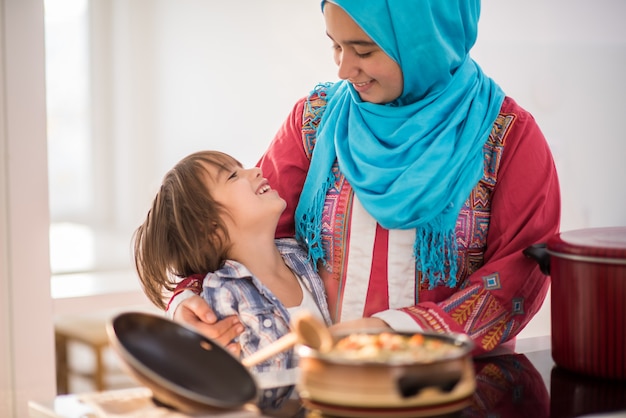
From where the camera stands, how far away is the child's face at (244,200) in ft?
5.90

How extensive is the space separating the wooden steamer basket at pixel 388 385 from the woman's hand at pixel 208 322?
58 centimetres

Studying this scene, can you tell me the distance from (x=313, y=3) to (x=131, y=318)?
2821mm

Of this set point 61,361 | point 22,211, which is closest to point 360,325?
point 22,211

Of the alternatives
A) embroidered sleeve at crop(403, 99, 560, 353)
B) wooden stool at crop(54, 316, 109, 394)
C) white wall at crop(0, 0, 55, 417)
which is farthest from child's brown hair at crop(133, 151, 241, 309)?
wooden stool at crop(54, 316, 109, 394)

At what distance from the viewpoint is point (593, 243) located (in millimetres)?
1417

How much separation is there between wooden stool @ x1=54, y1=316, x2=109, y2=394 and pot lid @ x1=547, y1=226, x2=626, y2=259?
256 cm

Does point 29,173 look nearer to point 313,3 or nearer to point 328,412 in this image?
point 313,3

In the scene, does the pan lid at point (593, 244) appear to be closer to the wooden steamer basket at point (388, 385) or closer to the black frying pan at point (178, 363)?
the wooden steamer basket at point (388, 385)

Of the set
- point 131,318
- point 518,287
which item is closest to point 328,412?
point 131,318

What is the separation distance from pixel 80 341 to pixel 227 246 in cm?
207

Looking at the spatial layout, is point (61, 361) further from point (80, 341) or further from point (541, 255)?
point (541, 255)

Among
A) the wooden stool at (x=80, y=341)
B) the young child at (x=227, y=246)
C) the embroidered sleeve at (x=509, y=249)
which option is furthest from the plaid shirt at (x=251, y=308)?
the wooden stool at (x=80, y=341)

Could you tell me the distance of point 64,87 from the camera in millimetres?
3809

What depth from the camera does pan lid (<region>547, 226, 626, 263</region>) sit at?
4.46 feet
